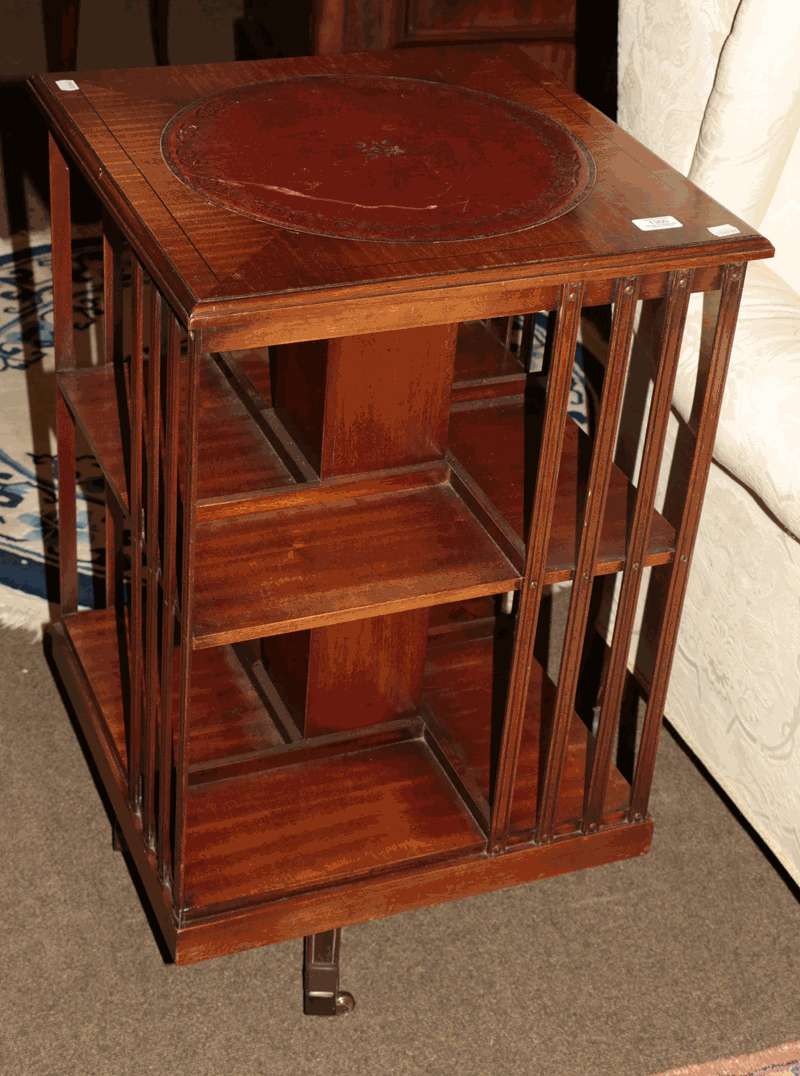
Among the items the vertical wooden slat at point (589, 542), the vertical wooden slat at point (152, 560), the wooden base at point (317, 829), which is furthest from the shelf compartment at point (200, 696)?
the vertical wooden slat at point (589, 542)

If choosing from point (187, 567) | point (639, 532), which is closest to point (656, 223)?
point (639, 532)

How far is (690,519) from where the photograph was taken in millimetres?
1278

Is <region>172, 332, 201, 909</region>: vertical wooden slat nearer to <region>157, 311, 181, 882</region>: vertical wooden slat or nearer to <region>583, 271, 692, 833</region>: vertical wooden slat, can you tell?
<region>157, 311, 181, 882</region>: vertical wooden slat

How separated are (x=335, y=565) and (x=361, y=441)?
0.15m

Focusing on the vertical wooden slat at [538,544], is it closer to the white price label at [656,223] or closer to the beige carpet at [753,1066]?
the white price label at [656,223]

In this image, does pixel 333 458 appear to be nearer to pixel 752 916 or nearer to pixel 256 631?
pixel 256 631

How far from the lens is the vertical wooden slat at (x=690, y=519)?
116cm

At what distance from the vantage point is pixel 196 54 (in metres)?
4.16

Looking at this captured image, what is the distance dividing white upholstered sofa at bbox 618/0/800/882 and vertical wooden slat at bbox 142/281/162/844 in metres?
0.56

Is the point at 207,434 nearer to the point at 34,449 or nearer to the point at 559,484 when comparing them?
the point at 559,484

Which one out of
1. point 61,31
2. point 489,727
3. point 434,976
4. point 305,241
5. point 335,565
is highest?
point 305,241

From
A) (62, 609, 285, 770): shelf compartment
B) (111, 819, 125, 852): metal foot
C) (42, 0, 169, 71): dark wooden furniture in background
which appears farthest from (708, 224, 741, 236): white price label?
(42, 0, 169, 71): dark wooden furniture in background

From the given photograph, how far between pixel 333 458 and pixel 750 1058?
844mm

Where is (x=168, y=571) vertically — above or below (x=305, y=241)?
below
